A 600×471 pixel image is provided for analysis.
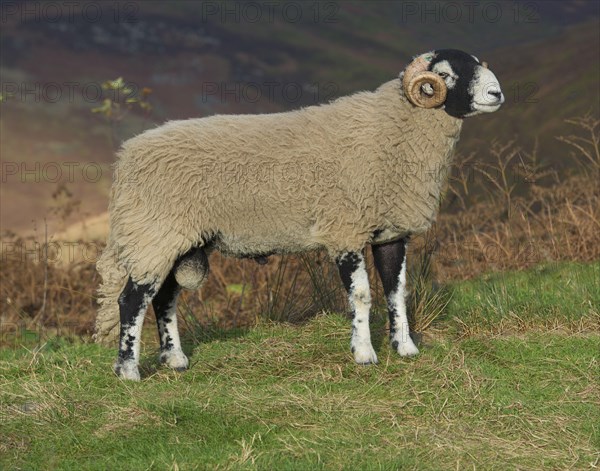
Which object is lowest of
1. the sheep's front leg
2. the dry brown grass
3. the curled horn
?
the dry brown grass

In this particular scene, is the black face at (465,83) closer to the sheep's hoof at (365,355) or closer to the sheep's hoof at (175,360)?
the sheep's hoof at (365,355)

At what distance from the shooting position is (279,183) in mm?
6984

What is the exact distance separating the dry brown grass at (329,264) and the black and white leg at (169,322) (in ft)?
4.48

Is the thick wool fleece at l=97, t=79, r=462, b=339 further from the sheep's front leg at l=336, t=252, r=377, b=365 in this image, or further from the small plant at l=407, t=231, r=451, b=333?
the small plant at l=407, t=231, r=451, b=333

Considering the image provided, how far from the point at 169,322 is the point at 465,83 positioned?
10.3 ft

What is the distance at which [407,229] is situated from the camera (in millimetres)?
7156

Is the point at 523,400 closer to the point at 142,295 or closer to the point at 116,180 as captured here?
the point at 142,295

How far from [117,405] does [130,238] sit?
1.34 m

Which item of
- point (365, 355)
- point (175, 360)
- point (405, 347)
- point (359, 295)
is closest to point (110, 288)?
point (175, 360)

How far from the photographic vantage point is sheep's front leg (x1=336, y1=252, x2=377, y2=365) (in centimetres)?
706

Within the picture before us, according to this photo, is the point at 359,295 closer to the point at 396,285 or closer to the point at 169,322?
the point at 396,285

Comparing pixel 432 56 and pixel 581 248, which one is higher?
pixel 432 56

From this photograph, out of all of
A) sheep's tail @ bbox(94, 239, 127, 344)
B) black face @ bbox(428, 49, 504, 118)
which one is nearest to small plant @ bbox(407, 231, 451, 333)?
black face @ bbox(428, 49, 504, 118)

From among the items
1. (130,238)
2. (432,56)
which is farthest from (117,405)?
(432,56)
